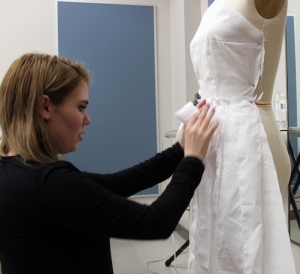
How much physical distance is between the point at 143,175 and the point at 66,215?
44cm

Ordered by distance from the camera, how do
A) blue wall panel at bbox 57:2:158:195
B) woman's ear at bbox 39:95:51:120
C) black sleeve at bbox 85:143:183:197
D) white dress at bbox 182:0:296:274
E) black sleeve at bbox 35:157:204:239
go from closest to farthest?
black sleeve at bbox 35:157:204:239 < woman's ear at bbox 39:95:51:120 < white dress at bbox 182:0:296:274 < black sleeve at bbox 85:143:183:197 < blue wall panel at bbox 57:2:158:195

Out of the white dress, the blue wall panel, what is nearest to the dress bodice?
the white dress

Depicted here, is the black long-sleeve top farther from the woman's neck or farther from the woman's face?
the woman's face

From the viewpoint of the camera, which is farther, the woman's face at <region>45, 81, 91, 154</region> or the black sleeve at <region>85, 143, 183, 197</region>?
the black sleeve at <region>85, 143, 183, 197</region>

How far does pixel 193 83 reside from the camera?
2842 mm

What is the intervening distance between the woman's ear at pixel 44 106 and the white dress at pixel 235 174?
0.50 meters

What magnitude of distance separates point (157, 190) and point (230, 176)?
7.57ft

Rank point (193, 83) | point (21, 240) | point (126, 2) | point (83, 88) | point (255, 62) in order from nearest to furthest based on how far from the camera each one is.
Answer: point (21, 240) → point (83, 88) → point (255, 62) → point (193, 83) → point (126, 2)

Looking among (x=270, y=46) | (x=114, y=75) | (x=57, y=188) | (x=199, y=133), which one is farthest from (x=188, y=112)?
(x=114, y=75)

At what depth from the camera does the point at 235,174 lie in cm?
92

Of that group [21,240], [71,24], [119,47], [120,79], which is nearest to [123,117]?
[120,79]

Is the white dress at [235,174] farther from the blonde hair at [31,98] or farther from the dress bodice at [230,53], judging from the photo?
the blonde hair at [31,98]

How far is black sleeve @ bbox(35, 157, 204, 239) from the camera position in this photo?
0.68 meters

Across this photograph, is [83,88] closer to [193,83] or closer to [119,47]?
[193,83]
